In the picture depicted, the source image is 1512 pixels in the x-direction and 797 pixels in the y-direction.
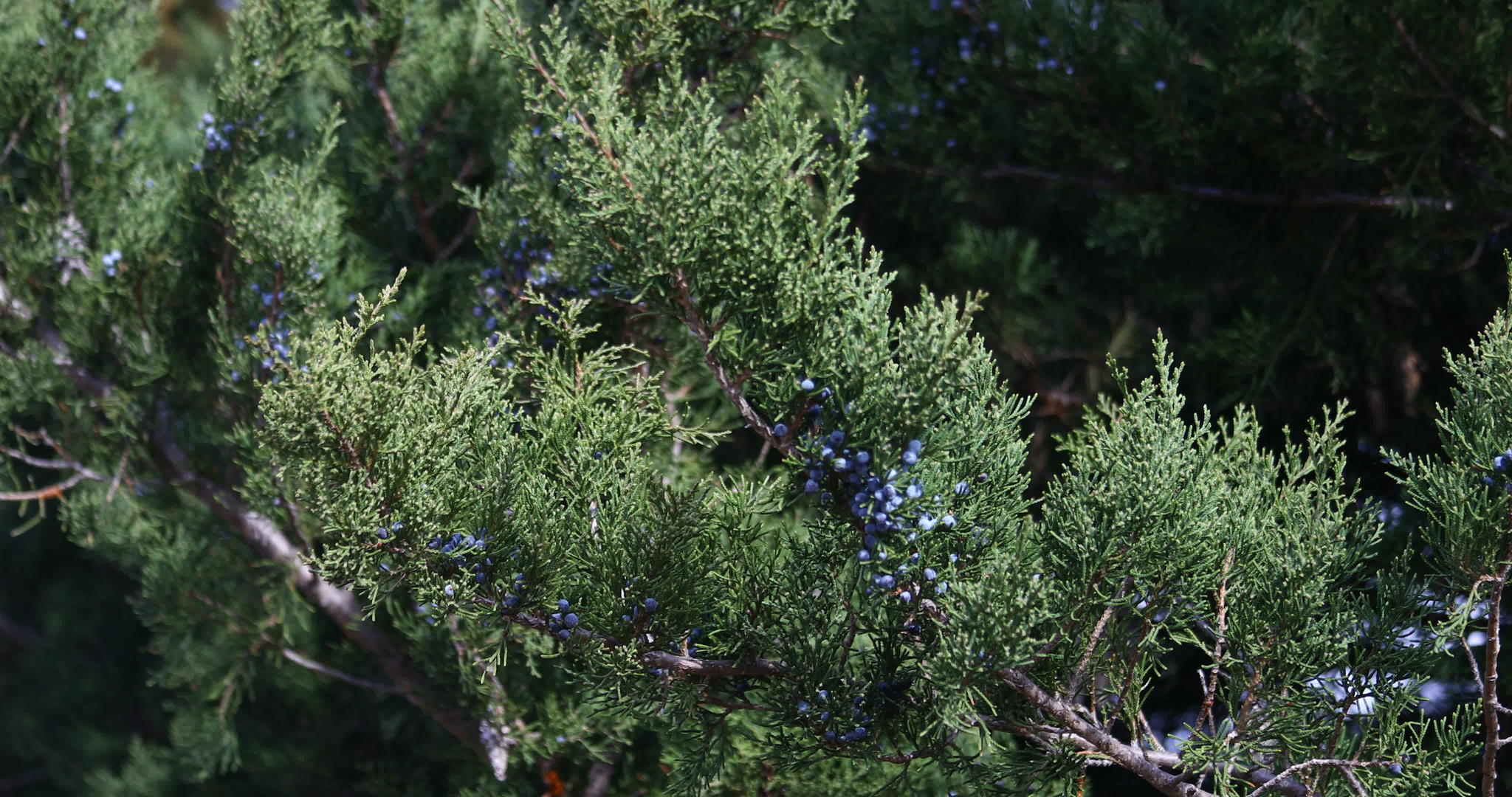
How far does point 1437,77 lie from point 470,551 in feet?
7.97

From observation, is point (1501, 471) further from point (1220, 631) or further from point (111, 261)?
point (111, 261)

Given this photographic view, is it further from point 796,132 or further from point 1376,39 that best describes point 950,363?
point 1376,39

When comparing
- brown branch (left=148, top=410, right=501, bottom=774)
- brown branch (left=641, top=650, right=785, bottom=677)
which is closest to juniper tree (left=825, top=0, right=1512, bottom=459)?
brown branch (left=641, top=650, right=785, bottom=677)

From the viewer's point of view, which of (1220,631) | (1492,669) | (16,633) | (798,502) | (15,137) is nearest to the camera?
(1492,669)

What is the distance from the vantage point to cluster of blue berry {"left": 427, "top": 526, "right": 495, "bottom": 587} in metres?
1.73

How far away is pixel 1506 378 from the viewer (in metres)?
1.72

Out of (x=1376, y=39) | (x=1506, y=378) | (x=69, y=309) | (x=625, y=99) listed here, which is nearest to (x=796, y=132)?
(x=625, y=99)

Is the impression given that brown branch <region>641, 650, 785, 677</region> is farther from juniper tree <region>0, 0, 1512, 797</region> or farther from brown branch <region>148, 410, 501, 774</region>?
brown branch <region>148, 410, 501, 774</region>

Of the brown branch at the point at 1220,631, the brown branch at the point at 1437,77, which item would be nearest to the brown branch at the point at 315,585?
the brown branch at the point at 1220,631

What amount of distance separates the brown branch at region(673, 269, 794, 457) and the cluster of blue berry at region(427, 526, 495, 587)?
1.42ft

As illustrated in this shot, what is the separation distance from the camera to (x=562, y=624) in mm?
1802

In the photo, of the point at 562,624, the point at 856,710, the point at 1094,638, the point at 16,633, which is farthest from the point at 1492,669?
the point at 16,633

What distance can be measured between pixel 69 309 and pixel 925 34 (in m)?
2.48

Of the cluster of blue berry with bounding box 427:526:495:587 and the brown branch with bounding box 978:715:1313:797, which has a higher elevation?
the cluster of blue berry with bounding box 427:526:495:587
